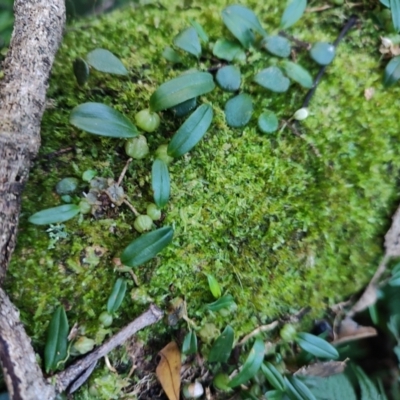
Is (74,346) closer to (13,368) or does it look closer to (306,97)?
(13,368)

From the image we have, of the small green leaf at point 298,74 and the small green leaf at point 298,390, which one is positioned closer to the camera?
the small green leaf at point 298,390

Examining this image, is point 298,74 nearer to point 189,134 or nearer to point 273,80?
point 273,80

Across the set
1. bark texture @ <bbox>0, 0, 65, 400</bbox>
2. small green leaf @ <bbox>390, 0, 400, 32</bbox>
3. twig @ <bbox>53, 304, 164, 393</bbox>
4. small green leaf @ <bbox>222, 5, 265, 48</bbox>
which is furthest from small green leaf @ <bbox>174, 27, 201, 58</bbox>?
twig @ <bbox>53, 304, 164, 393</bbox>

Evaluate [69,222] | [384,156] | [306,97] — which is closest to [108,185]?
[69,222]

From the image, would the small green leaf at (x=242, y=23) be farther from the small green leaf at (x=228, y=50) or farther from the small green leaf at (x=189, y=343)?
the small green leaf at (x=189, y=343)

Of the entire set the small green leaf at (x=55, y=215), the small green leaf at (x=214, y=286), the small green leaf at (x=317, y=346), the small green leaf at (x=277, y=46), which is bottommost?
the small green leaf at (x=317, y=346)

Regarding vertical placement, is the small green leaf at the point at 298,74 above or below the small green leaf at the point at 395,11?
below

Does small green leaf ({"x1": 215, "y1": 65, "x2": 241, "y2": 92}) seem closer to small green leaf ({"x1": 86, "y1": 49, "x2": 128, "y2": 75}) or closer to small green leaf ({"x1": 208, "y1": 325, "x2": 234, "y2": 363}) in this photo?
small green leaf ({"x1": 86, "y1": 49, "x2": 128, "y2": 75})

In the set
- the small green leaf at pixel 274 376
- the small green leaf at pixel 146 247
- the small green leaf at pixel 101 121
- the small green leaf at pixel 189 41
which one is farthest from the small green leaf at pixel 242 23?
the small green leaf at pixel 274 376

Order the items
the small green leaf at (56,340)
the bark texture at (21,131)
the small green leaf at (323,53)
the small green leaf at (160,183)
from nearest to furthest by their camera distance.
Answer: the bark texture at (21,131), the small green leaf at (56,340), the small green leaf at (160,183), the small green leaf at (323,53)
